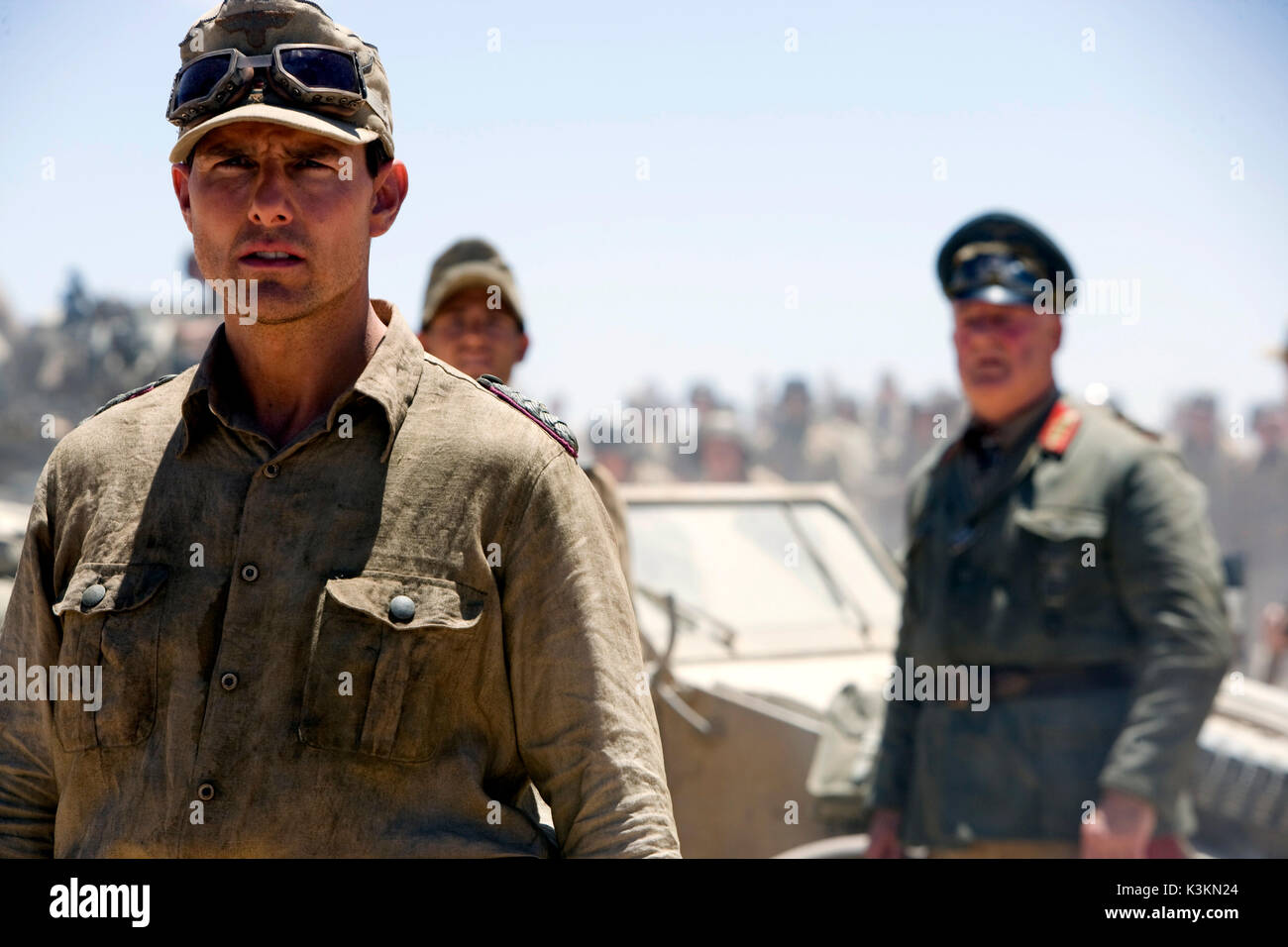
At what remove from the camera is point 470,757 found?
182 cm

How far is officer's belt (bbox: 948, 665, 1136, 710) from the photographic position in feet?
12.6

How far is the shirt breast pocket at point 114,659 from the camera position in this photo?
1821 millimetres

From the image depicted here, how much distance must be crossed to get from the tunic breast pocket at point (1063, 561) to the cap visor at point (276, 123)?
99.7 inches

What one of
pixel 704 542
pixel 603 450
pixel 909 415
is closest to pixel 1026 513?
pixel 704 542

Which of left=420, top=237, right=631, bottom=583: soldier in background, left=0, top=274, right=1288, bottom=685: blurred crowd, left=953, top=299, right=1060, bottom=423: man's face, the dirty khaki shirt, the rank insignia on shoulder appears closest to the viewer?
the dirty khaki shirt

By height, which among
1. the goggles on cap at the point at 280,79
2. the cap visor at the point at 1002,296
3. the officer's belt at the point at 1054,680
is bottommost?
the officer's belt at the point at 1054,680

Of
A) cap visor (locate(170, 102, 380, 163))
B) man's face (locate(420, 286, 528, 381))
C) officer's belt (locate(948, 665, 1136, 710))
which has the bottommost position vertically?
officer's belt (locate(948, 665, 1136, 710))

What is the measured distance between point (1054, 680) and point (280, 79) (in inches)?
106

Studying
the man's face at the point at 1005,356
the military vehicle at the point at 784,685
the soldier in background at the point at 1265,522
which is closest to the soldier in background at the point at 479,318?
the military vehicle at the point at 784,685

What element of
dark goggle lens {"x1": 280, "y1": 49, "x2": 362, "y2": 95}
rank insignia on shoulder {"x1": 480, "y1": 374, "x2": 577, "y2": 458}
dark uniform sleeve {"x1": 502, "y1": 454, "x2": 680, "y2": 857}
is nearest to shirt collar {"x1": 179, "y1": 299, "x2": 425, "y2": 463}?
rank insignia on shoulder {"x1": 480, "y1": 374, "x2": 577, "y2": 458}

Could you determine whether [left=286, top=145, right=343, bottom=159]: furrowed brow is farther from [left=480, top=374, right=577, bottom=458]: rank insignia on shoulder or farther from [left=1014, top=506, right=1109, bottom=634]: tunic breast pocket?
[left=1014, top=506, right=1109, bottom=634]: tunic breast pocket

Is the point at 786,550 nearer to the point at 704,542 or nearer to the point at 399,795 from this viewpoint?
the point at 704,542

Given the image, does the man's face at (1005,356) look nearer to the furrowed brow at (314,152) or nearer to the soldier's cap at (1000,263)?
the soldier's cap at (1000,263)

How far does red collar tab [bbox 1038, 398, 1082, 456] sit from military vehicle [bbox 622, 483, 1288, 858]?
36.3 inches
